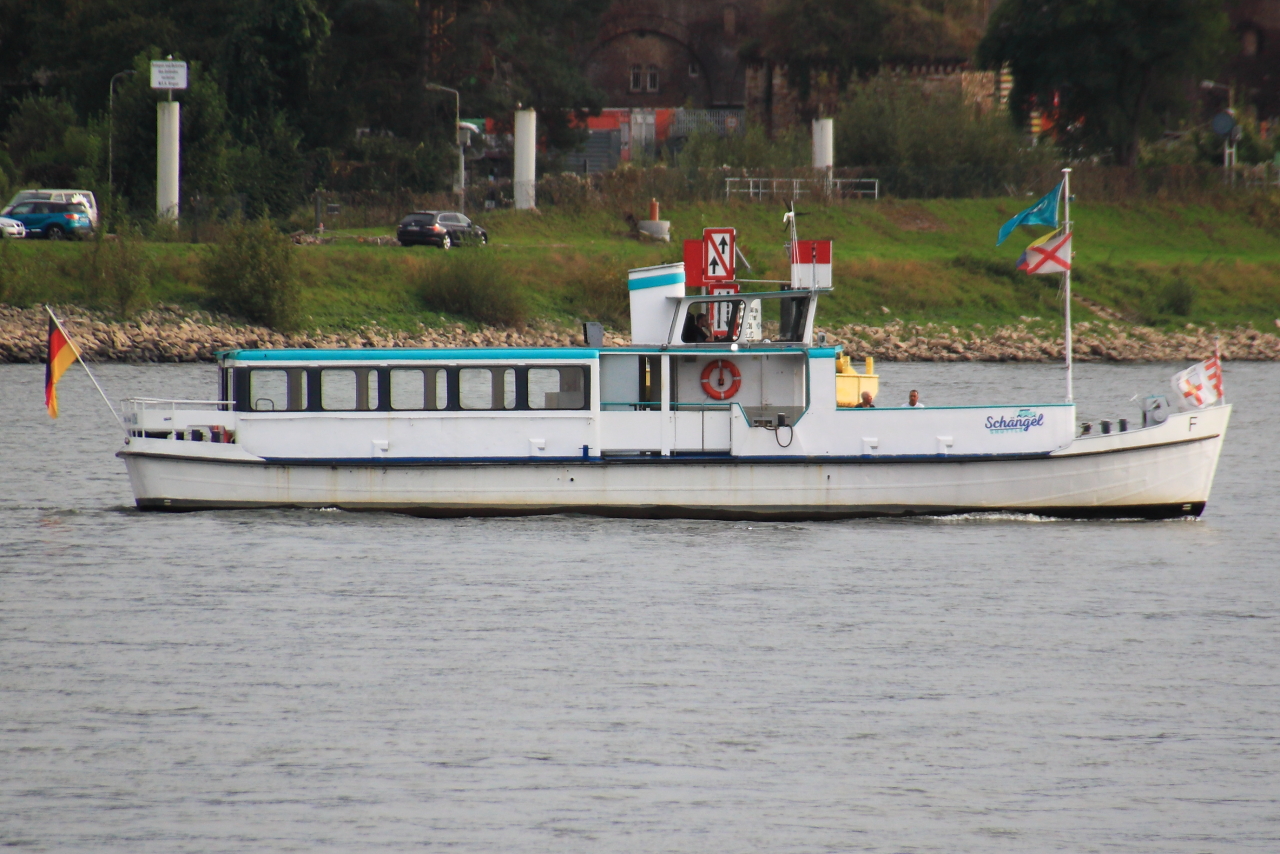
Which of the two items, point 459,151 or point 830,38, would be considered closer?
point 459,151

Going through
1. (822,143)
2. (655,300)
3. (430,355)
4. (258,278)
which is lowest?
(430,355)

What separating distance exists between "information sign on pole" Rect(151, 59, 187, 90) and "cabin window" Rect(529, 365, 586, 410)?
44.9 m

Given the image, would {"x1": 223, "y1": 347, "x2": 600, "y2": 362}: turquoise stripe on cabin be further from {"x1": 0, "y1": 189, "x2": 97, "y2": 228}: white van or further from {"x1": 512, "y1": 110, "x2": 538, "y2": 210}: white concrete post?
{"x1": 512, "y1": 110, "x2": 538, "y2": 210}: white concrete post

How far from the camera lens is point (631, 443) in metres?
25.3

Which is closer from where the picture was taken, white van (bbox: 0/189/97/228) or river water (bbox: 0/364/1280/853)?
river water (bbox: 0/364/1280/853)

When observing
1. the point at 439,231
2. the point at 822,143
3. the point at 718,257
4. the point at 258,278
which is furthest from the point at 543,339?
the point at 718,257

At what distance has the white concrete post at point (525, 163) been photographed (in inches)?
2940

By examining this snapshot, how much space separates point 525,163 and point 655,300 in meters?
50.7

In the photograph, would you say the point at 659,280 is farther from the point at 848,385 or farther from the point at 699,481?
the point at 848,385

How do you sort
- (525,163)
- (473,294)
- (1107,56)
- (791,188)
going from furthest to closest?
(1107,56) → (791,188) → (525,163) → (473,294)

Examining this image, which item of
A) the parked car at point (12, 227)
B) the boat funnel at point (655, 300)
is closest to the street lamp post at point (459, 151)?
the parked car at point (12, 227)

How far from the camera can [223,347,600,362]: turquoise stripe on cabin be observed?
2530 cm

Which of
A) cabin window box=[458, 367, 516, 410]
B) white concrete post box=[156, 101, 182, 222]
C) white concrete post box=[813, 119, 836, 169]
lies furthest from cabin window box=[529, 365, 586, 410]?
white concrete post box=[813, 119, 836, 169]

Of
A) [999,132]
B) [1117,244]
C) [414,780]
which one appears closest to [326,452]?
[414,780]
